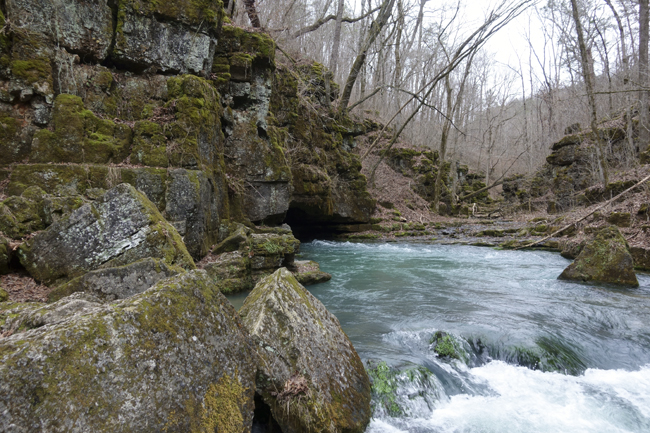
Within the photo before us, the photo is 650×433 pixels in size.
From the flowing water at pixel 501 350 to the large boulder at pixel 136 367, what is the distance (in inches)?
67.3

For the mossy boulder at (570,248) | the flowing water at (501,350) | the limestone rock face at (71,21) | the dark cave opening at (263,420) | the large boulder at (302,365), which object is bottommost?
the flowing water at (501,350)

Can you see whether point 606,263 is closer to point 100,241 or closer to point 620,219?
point 620,219

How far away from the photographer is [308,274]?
30.2ft

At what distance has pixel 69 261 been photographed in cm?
454

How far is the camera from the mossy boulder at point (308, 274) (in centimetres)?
903

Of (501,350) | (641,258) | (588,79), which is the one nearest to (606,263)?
(641,258)

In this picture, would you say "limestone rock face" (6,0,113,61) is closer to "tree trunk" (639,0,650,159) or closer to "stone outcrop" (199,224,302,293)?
"stone outcrop" (199,224,302,293)

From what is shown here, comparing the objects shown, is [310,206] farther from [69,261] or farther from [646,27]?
[646,27]

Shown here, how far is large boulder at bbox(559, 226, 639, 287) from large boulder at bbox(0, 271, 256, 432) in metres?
9.41

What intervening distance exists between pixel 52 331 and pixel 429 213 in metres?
24.9

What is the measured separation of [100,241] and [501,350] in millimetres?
5828

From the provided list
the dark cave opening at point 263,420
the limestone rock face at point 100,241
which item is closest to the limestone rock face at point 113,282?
the limestone rock face at point 100,241

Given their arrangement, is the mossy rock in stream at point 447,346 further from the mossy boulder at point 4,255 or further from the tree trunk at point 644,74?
the tree trunk at point 644,74

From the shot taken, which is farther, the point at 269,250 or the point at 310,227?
the point at 310,227
